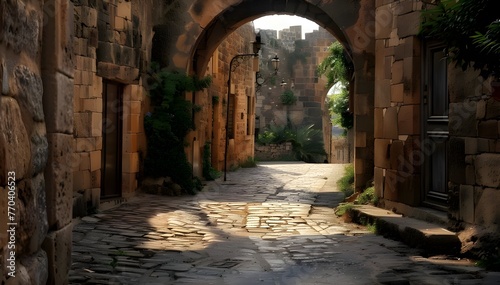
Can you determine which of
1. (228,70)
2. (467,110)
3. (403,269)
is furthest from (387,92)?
(228,70)

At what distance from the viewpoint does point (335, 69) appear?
13.0 metres

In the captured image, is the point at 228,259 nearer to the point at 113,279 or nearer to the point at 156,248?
the point at 156,248

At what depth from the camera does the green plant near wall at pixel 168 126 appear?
10305 millimetres

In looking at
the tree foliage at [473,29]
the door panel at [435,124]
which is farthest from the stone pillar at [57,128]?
the door panel at [435,124]

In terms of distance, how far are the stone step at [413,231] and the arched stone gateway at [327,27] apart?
276cm

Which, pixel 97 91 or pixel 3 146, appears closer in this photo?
pixel 3 146

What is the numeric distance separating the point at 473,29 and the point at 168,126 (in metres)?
7.42

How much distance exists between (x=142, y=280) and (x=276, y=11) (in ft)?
27.8

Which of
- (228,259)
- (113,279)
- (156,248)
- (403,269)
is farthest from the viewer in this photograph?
(156,248)

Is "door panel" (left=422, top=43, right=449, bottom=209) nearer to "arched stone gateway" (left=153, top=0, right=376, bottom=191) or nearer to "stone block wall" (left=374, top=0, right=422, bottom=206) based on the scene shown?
"stone block wall" (left=374, top=0, right=422, bottom=206)

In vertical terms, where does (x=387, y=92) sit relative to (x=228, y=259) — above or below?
above

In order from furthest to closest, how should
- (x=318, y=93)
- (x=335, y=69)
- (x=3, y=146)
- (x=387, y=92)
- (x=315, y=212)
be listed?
(x=318, y=93), (x=335, y=69), (x=315, y=212), (x=387, y=92), (x=3, y=146)

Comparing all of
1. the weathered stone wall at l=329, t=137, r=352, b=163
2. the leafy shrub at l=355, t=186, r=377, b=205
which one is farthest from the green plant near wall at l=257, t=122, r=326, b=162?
the leafy shrub at l=355, t=186, r=377, b=205

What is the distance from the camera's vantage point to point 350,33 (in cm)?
1052
